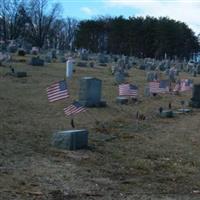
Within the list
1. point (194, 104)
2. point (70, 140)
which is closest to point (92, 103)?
point (194, 104)

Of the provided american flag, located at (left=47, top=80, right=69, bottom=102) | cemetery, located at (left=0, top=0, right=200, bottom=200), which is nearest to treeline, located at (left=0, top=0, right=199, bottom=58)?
cemetery, located at (left=0, top=0, right=200, bottom=200)

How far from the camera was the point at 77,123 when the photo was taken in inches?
593

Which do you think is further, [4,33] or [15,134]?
[4,33]

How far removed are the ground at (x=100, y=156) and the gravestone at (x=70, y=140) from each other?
16 centimetres

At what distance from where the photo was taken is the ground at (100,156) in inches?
328

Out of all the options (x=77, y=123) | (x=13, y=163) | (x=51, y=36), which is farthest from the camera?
(x=51, y=36)

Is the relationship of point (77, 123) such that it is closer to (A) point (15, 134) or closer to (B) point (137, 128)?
(B) point (137, 128)

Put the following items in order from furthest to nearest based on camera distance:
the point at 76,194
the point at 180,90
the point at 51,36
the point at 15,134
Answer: the point at 51,36 → the point at 180,90 → the point at 15,134 → the point at 76,194

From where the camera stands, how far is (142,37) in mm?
93062

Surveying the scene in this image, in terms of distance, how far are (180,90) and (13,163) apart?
1768cm

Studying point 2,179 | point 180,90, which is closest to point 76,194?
point 2,179

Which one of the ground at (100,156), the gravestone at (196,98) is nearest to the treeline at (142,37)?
the gravestone at (196,98)

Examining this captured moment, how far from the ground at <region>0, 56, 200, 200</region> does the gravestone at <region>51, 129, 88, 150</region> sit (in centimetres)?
16

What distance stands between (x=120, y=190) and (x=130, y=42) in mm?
85002
